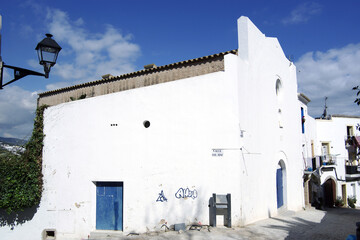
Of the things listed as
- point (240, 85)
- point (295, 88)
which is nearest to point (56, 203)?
point (240, 85)

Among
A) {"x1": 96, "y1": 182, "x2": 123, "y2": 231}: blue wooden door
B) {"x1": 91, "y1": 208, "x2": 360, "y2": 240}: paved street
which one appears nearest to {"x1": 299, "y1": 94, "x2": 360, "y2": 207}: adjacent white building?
{"x1": 91, "y1": 208, "x2": 360, "y2": 240}: paved street

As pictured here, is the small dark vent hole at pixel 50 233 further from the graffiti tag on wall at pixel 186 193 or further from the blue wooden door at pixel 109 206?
the graffiti tag on wall at pixel 186 193

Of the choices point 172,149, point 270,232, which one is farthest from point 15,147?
point 270,232

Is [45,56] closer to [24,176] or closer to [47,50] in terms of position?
[47,50]

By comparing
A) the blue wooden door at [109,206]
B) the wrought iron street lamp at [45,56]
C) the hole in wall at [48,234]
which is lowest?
the hole in wall at [48,234]

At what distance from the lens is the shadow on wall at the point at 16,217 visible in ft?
39.7

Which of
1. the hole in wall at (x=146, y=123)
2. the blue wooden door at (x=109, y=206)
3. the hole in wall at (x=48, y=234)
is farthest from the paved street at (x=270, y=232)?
the hole in wall at (x=48, y=234)

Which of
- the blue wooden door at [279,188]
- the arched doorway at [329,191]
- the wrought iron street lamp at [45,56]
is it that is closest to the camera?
the wrought iron street lamp at [45,56]

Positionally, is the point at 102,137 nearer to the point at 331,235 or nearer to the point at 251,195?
the point at 251,195

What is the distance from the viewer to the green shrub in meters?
11.5

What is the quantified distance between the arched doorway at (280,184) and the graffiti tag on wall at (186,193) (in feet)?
15.6

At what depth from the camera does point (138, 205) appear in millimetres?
10109

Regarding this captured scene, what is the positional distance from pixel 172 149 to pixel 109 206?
3.32 m

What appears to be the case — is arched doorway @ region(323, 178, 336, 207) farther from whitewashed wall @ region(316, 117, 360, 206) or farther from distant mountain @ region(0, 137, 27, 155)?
distant mountain @ region(0, 137, 27, 155)
